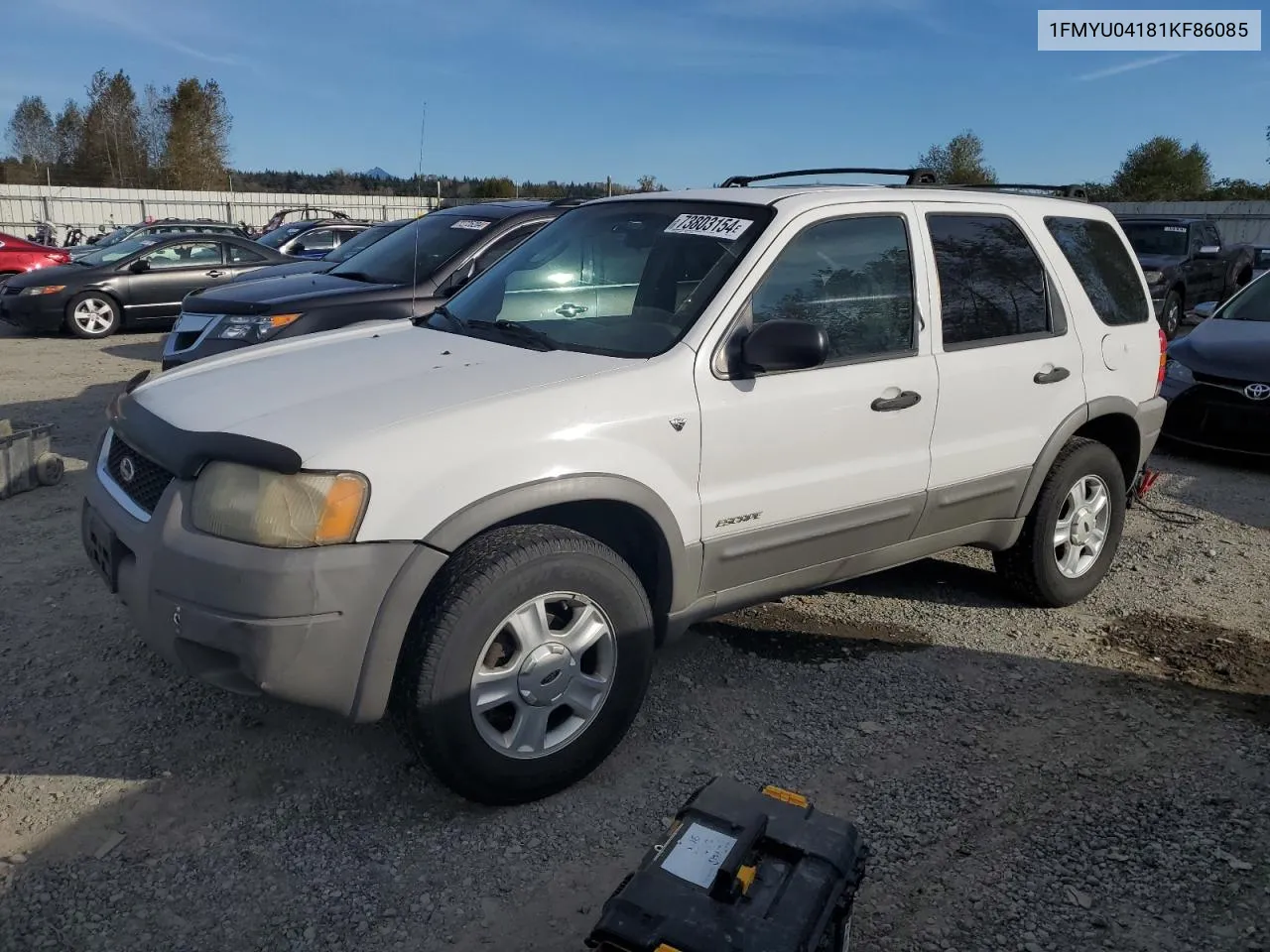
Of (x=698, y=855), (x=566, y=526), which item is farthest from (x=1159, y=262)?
(x=698, y=855)

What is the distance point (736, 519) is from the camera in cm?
335

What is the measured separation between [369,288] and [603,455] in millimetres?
4538

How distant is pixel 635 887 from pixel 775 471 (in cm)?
166

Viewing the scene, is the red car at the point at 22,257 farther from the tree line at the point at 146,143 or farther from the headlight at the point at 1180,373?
the tree line at the point at 146,143

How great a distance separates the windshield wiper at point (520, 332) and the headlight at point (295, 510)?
1022 millimetres

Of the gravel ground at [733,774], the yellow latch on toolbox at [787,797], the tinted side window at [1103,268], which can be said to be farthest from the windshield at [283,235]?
the yellow latch on toolbox at [787,797]

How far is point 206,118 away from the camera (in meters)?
53.1

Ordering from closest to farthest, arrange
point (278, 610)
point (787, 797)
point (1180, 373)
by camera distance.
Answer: point (787, 797)
point (278, 610)
point (1180, 373)

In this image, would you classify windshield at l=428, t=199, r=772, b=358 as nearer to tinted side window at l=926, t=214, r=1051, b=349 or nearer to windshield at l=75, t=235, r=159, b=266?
tinted side window at l=926, t=214, r=1051, b=349

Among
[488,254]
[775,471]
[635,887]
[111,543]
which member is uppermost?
[488,254]

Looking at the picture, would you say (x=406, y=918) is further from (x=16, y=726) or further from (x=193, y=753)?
(x=16, y=726)

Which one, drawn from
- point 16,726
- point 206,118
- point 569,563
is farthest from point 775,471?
→ point 206,118

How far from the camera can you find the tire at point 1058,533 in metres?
4.45

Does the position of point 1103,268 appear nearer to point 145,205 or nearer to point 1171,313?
point 1171,313
